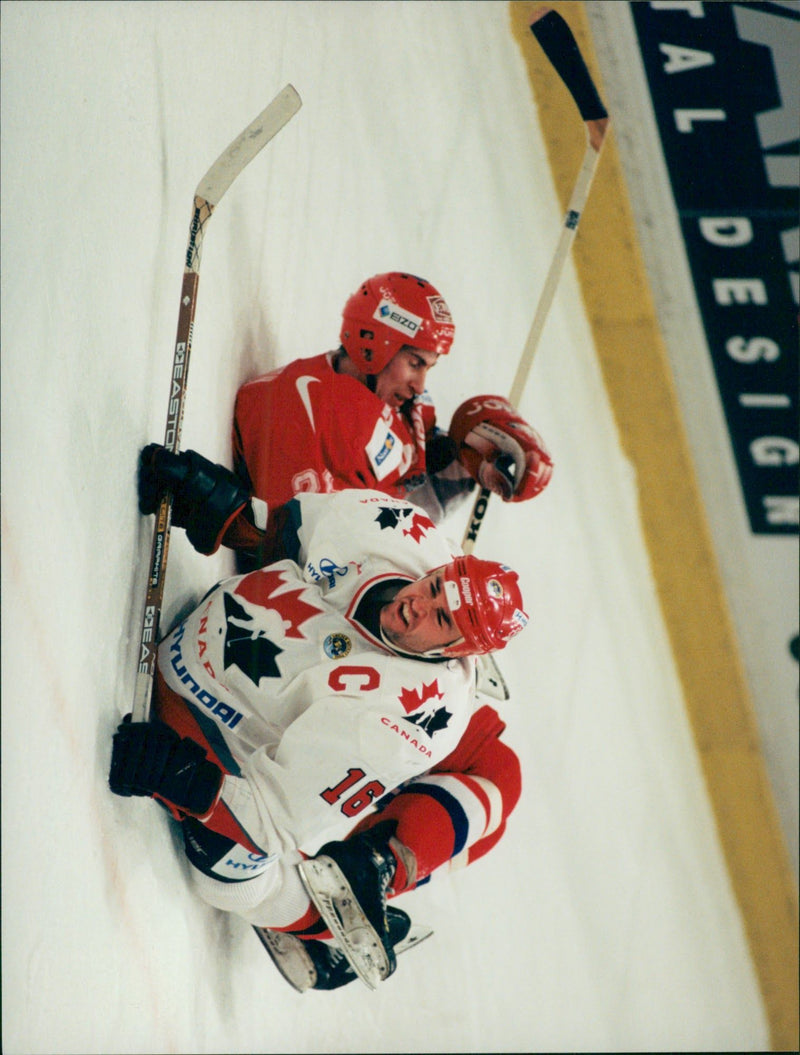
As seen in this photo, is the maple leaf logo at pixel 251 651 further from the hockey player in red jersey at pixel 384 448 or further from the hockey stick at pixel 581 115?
the hockey stick at pixel 581 115

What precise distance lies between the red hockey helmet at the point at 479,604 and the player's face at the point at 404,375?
681 millimetres

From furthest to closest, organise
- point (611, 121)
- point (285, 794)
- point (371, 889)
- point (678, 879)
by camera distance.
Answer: point (678, 879) → point (611, 121) → point (371, 889) → point (285, 794)

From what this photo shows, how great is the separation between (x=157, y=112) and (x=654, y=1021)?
2817 millimetres

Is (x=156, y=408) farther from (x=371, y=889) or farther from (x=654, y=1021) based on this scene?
(x=654, y=1021)

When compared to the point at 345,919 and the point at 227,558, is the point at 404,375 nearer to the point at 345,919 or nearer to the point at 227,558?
the point at 227,558

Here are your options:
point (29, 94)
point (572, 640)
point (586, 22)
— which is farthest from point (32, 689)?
point (572, 640)

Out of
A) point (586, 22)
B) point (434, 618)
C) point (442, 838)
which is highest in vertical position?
point (586, 22)

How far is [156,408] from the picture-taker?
1.73m

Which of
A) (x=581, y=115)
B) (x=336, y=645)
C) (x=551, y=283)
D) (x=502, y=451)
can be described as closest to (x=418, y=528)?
(x=336, y=645)

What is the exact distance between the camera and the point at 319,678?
1.65m

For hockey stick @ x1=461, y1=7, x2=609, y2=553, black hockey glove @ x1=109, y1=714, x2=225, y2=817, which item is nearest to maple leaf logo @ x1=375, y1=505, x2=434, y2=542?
black hockey glove @ x1=109, y1=714, x2=225, y2=817

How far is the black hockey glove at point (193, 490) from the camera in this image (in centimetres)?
165

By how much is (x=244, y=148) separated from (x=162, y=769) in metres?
0.86

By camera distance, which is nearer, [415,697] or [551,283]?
[415,697]
